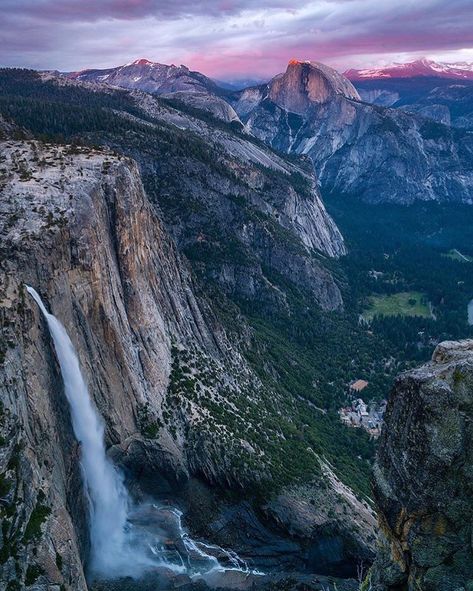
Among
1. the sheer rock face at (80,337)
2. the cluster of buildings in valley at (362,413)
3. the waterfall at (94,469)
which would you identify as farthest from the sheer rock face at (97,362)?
the cluster of buildings in valley at (362,413)

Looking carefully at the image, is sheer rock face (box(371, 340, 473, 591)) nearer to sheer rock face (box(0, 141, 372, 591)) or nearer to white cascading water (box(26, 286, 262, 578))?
sheer rock face (box(0, 141, 372, 591))

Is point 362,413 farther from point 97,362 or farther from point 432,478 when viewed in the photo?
point 432,478

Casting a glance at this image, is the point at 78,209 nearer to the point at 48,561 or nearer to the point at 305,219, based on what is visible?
the point at 48,561

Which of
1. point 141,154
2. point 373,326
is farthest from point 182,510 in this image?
point 373,326

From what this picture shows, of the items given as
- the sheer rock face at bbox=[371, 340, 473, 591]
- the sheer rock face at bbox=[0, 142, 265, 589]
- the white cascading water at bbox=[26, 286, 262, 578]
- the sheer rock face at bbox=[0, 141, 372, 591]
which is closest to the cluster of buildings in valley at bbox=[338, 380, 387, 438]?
the sheer rock face at bbox=[0, 141, 372, 591]

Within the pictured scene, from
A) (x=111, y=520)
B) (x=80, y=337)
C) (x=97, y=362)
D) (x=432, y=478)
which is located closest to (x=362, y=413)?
(x=111, y=520)

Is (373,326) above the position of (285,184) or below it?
below
